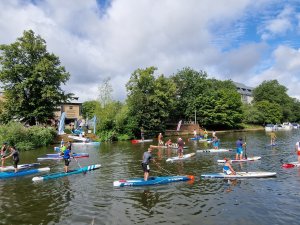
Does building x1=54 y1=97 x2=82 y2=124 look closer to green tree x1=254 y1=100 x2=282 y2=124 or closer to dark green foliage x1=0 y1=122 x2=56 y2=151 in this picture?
dark green foliage x1=0 y1=122 x2=56 y2=151

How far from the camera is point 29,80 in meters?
54.6

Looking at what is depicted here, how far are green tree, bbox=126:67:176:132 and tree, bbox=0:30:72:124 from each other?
1919cm

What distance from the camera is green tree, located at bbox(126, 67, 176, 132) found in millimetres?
70812

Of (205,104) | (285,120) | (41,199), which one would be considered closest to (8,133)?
(41,199)

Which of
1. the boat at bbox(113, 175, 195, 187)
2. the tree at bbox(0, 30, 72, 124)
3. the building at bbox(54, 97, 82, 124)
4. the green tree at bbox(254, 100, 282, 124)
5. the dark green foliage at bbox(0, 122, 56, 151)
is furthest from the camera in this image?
the green tree at bbox(254, 100, 282, 124)

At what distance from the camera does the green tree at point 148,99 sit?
70812 mm

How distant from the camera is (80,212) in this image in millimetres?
14797

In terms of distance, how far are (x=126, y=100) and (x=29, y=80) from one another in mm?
24296

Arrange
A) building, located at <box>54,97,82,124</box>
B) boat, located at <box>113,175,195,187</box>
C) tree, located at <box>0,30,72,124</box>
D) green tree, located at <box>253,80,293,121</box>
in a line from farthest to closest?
green tree, located at <box>253,80,293,121</box> < building, located at <box>54,97,82,124</box> < tree, located at <box>0,30,72,124</box> < boat, located at <box>113,175,195,187</box>

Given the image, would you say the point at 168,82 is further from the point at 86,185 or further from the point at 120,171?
the point at 86,185

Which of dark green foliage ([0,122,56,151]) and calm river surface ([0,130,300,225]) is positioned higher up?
dark green foliage ([0,122,56,151])

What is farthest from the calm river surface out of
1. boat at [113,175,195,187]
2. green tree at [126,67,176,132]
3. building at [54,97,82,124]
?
building at [54,97,82,124]

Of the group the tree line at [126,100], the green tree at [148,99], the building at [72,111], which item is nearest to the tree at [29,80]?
the tree line at [126,100]

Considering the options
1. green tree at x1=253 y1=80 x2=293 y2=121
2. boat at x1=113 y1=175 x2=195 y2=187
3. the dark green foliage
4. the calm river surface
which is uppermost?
green tree at x1=253 y1=80 x2=293 y2=121
